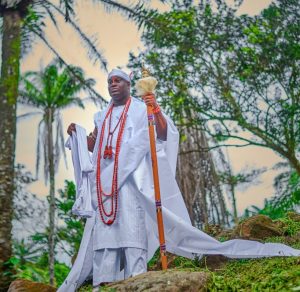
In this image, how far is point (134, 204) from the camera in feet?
14.2

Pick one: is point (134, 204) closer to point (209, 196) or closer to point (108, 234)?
point (108, 234)

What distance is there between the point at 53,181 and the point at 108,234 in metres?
11.4

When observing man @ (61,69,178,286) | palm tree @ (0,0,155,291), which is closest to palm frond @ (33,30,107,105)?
palm tree @ (0,0,155,291)

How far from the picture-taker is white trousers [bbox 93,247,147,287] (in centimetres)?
408

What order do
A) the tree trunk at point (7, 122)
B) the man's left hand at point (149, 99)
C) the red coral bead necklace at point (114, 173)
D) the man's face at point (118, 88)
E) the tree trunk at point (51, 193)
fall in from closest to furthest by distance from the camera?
the red coral bead necklace at point (114, 173), the man's left hand at point (149, 99), the man's face at point (118, 88), the tree trunk at point (7, 122), the tree trunk at point (51, 193)

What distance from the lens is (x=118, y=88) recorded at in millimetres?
4875

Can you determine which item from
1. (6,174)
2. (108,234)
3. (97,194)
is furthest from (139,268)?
(6,174)

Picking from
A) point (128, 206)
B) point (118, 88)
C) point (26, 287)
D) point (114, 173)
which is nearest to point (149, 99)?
point (118, 88)

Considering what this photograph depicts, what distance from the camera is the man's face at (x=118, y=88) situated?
4.87 meters

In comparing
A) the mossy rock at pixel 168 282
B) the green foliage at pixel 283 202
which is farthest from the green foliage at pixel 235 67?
the mossy rock at pixel 168 282

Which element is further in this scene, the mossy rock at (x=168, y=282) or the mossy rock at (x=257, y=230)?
the mossy rock at (x=257, y=230)

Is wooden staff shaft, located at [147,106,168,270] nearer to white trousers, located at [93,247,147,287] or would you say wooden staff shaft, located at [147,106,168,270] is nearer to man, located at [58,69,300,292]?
man, located at [58,69,300,292]

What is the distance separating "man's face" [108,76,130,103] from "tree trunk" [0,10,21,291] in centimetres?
280

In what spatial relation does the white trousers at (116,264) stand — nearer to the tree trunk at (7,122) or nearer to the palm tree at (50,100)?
the tree trunk at (7,122)
